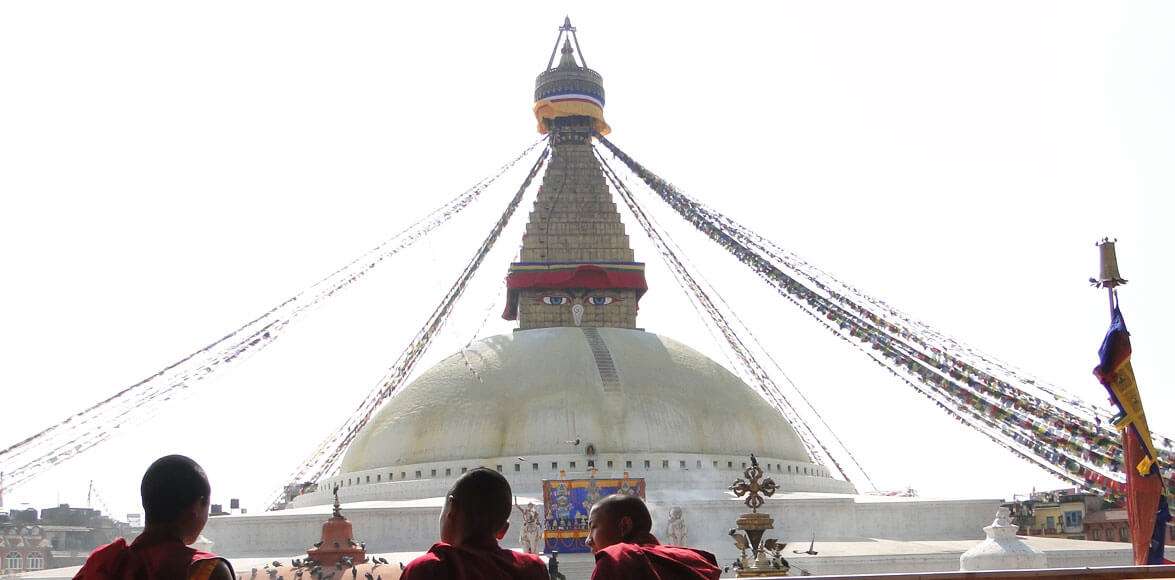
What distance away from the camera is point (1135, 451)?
1248cm

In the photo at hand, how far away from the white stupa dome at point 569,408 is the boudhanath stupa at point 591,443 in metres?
0.04

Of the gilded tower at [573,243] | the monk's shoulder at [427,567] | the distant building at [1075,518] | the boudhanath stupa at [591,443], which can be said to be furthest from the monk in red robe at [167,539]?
the distant building at [1075,518]

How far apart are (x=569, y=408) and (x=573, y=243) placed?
6.88 meters

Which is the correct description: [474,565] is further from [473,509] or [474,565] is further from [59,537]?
[59,537]

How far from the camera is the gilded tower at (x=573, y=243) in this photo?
1255 inches

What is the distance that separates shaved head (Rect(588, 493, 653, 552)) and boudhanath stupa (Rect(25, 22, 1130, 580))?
1692 cm

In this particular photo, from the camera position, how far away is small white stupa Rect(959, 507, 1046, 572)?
59.2 ft

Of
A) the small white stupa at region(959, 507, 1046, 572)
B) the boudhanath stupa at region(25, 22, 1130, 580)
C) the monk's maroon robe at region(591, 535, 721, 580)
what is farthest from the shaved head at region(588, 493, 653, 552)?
the boudhanath stupa at region(25, 22, 1130, 580)

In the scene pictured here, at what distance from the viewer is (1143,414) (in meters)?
12.4

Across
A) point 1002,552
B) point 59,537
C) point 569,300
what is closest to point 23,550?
point 59,537

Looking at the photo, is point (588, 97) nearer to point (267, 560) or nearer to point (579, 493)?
point (579, 493)

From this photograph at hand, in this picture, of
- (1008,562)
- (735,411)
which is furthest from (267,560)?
(1008,562)

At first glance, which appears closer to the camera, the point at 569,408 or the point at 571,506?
the point at 571,506

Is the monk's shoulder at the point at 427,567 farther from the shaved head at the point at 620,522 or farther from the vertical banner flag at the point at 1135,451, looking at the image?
the vertical banner flag at the point at 1135,451
